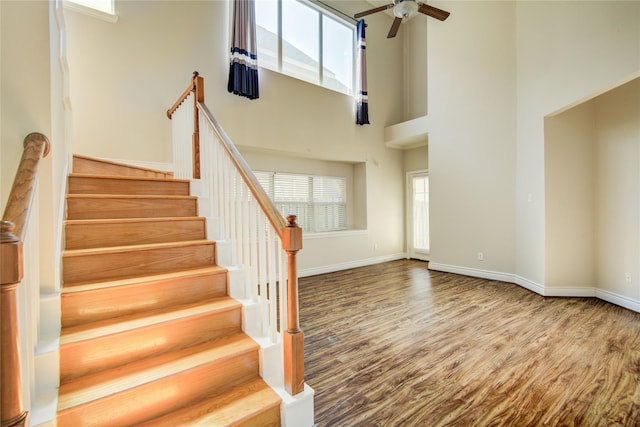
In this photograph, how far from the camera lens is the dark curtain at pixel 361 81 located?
5.49 meters

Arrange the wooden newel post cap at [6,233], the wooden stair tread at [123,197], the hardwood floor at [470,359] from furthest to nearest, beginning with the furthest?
1. the wooden stair tread at [123,197]
2. the hardwood floor at [470,359]
3. the wooden newel post cap at [6,233]

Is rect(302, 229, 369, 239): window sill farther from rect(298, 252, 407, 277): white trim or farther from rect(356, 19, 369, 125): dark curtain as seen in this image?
rect(356, 19, 369, 125): dark curtain

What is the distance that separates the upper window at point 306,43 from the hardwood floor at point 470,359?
148 inches

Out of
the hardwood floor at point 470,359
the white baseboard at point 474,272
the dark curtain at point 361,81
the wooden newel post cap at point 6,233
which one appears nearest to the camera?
the wooden newel post cap at point 6,233

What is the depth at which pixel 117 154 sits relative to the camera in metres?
3.38

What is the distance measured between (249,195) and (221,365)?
0.99m

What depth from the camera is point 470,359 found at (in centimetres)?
226

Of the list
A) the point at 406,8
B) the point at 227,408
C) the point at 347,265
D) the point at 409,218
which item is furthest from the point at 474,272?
the point at 227,408

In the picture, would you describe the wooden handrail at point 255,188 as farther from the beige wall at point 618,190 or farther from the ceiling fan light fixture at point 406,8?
the beige wall at point 618,190

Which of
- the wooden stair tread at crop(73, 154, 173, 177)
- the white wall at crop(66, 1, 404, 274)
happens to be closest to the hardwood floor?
the white wall at crop(66, 1, 404, 274)

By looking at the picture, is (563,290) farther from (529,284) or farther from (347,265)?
(347,265)

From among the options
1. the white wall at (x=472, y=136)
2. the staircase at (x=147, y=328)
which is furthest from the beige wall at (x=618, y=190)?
the staircase at (x=147, y=328)

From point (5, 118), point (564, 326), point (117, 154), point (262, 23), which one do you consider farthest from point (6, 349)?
point (262, 23)

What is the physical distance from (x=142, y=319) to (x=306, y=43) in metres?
5.01
